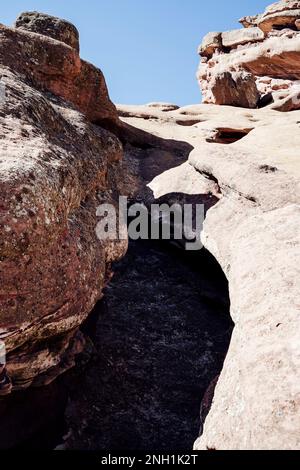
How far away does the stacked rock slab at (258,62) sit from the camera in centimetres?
3073

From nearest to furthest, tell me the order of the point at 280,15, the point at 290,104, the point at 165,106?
the point at 290,104, the point at 165,106, the point at 280,15

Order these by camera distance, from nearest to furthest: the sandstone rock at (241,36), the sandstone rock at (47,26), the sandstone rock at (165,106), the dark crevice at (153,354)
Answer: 1. the dark crevice at (153,354)
2. the sandstone rock at (47,26)
3. the sandstone rock at (165,106)
4. the sandstone rock at (241,36)

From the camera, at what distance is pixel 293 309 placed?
596cm

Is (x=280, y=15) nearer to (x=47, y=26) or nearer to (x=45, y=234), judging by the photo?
(x=47, y=26)

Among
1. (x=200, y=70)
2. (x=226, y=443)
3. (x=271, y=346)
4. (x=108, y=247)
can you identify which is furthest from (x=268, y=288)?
(x=200, y=70)

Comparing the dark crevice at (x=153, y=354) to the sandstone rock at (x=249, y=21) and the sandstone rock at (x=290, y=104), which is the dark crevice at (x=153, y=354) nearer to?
the sandstone rock at (x=290, y=104)

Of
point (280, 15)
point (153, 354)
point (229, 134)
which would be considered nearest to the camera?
point (153, 354)

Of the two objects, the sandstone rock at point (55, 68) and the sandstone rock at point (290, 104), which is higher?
the sandstone rock at point (290, 104)

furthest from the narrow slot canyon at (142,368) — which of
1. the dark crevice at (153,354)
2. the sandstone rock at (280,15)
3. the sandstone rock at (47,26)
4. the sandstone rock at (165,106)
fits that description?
the sandstone rock at (280,15)

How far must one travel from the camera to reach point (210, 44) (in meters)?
47.1

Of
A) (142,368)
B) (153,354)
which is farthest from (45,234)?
(153,354)

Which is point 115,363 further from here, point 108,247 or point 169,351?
point 108,247

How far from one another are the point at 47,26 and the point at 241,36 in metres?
34.0

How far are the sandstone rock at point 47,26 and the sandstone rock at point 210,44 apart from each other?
113 ft
